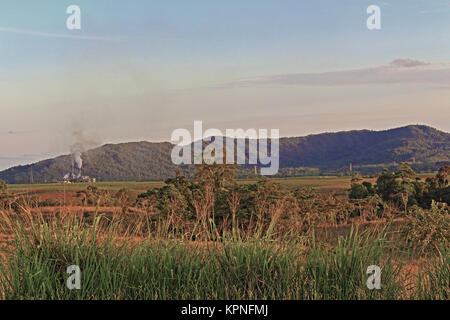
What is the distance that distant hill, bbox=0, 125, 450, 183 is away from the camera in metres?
19.4

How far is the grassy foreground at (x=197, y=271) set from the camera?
6191 millimetres

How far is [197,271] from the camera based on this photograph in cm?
653

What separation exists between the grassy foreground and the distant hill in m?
9.38

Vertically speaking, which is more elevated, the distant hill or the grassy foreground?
the distant hill

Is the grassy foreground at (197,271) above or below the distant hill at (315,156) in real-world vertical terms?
below

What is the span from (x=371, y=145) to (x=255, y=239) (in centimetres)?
2837

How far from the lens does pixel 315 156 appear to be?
26812 mm

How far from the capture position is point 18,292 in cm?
616

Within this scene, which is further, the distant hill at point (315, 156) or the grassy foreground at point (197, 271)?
the distant hill at point (315, 156)

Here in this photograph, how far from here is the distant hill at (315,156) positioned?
63.8 ft

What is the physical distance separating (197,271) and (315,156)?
2098 cm

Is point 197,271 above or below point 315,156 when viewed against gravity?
below

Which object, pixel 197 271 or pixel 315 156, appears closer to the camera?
pixel 197 271

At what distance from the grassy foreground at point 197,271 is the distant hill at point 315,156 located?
9.38m
